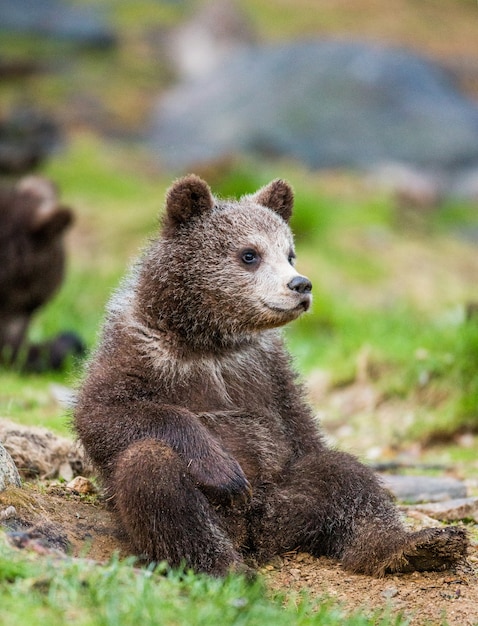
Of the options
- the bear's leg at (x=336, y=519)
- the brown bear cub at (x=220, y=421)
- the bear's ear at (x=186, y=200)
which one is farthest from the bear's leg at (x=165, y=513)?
the bear's ear at (x=186, y=200)

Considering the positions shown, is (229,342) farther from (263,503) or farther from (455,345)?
(455,345)

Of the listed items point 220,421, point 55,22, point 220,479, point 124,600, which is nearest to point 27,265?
point 220,421

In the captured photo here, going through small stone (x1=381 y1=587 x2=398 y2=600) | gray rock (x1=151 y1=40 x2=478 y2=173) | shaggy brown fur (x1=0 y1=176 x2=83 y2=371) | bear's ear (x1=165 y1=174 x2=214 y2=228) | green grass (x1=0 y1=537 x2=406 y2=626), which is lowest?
green grass (x1=0 y1=537 x2=406 y2=626)

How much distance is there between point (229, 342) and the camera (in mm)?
5355

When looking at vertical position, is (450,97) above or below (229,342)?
above

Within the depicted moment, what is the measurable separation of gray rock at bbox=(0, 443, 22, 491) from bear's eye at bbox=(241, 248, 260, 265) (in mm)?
1578

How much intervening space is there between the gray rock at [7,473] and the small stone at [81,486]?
60 centimetres

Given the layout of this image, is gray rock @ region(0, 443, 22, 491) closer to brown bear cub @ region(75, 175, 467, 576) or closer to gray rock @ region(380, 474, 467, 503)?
brown bear cub @ region(75, 175, 467, 576)

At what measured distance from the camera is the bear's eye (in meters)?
5.42

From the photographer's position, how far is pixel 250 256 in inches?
214

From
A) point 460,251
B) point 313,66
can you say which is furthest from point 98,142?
point 460,251

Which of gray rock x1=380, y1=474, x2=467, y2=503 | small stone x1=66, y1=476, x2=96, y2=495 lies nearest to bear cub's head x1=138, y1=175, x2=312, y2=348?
small stone x1=66, y1=476, x2=96, y2=495

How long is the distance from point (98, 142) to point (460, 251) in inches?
372

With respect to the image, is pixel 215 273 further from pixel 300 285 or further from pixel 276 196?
pixel 276 196
